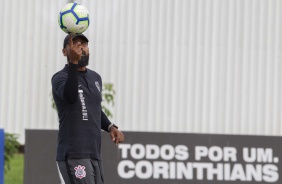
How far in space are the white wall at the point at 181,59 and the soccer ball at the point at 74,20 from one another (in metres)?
8.86

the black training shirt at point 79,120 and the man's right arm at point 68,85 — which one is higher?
the man's right arm at point 68,85

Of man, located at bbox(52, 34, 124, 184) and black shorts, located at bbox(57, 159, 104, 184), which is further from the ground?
man, located at bbox(52, 34, 124, 184)

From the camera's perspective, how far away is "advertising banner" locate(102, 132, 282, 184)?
10.6 m

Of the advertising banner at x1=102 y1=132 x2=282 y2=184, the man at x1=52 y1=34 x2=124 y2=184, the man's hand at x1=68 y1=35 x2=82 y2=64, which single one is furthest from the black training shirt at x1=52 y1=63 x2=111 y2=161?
the advertising banner at x1=102 y1=132 x2=282 y2=184

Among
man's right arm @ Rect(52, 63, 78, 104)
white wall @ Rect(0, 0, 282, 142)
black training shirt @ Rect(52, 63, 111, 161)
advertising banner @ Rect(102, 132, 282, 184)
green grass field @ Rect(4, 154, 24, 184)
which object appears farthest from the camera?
white wall @ Rect(0, 0, 282, 142)

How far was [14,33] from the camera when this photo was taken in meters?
16.4

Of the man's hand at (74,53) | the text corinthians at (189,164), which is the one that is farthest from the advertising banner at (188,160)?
the man's hand at (74,53)

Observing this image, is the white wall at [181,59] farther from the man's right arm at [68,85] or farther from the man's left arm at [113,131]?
the man's right arm at [68,85]

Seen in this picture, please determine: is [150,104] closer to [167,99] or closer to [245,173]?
[167,99]

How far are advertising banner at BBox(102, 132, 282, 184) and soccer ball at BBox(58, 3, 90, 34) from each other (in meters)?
3.40

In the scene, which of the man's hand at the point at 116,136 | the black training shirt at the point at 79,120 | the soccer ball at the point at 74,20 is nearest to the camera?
the black training shirt at the point at 79,120

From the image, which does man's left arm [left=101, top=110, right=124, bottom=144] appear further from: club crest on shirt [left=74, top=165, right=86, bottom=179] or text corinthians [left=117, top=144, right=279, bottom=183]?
text corinthians [left=117, top=144, right=279, bottom=183]

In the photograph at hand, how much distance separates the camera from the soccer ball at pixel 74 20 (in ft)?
23.9

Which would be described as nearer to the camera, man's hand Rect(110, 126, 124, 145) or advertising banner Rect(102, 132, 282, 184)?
man's hand Rect(110, 126, 124, 145)
